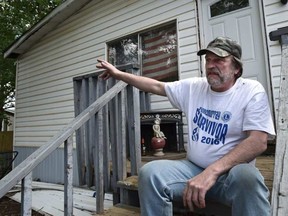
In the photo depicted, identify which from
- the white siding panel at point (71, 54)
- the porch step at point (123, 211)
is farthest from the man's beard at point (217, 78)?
the white siding panel at point (71, 54)

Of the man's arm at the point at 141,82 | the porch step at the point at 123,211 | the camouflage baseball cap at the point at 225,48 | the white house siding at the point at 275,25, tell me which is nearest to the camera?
the camouflage baseball cap at the point at 225,48

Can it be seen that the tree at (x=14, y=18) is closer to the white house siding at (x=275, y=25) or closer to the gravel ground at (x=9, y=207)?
the gravel ground at (x=9, y=207)

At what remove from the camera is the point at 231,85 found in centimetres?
158

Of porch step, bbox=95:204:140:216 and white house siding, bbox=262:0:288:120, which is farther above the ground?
white house siding, bbox=262:0:288:120

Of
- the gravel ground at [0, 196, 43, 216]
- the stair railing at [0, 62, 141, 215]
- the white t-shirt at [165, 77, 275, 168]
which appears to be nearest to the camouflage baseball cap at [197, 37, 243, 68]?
the white t-shirt at [165, 77, 275, 168]

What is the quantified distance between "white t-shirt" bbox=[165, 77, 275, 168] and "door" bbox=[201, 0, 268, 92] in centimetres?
239

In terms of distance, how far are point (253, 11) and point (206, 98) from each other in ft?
9.39

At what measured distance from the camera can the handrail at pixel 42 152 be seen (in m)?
1.38

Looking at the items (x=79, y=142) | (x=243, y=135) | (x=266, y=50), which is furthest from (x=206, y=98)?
(x=266, y=50)

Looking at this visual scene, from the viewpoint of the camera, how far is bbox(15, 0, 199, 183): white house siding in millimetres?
4508

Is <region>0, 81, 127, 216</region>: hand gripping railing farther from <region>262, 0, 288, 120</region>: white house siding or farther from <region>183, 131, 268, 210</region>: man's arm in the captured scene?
<region>262, 0, 288, 120</region>: white house siding

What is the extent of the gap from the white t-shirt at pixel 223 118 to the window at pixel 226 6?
288cm

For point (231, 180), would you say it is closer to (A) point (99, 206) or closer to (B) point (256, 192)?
(B) point (256, 192)

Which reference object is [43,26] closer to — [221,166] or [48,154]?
[48,154]
